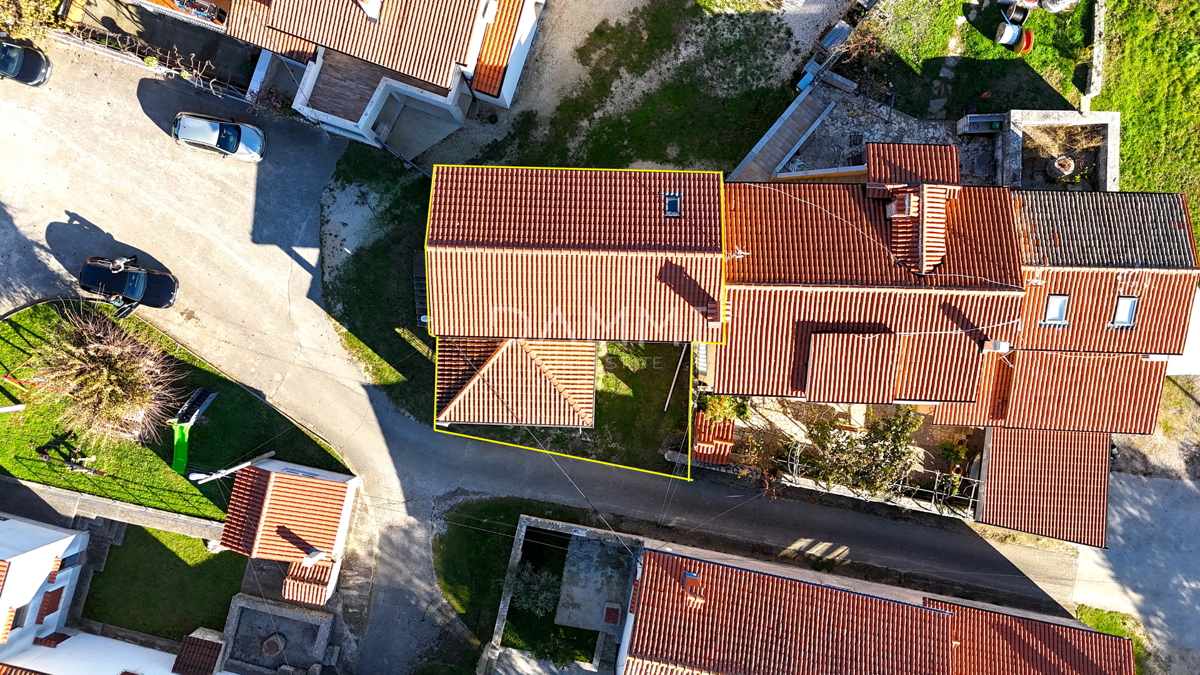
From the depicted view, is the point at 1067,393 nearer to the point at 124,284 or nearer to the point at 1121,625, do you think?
the point at 1121,625

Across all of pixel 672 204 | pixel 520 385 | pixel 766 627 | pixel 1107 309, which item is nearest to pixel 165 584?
pixel 520 385

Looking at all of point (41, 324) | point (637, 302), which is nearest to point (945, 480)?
point (637, 302)

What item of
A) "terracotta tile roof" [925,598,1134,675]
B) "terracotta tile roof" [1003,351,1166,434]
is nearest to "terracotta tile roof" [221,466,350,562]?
"terracotta tile roof" [925,598,1134,675]

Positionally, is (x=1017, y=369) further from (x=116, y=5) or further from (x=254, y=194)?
(x=116, y=5)

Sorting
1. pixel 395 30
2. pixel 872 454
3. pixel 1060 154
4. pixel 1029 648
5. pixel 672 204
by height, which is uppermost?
→ pixel 1060 154

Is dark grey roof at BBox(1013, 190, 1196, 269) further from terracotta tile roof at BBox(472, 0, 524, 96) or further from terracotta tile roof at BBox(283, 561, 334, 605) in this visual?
terracotta tile roof at BBox(283, 561, 334, 605)
